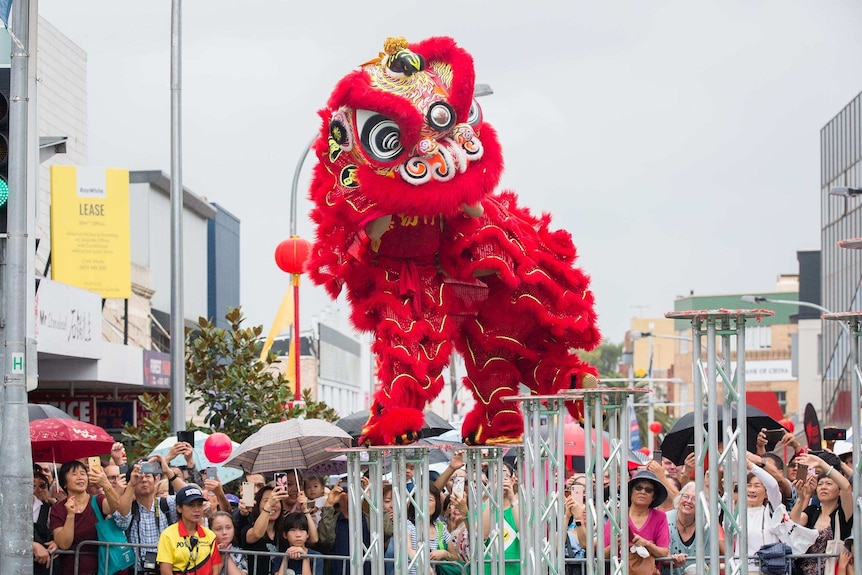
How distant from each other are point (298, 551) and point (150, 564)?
3.16 ft

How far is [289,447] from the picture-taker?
10.5 m

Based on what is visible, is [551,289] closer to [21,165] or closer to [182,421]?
[21,165]

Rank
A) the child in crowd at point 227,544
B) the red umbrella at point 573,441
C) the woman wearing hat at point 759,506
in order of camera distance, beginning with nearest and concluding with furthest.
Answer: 1. the woman wearing hat at point 759,506
2. the child in crowd at point 227,544
3. the red umbrella at point 573,441

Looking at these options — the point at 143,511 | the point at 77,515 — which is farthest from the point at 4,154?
the point at 143,511

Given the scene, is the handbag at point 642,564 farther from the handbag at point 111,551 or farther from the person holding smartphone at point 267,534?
the handbag at point 111,551

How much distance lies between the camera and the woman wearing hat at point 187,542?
871 centimetres

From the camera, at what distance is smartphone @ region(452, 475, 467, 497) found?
10000 millimetres

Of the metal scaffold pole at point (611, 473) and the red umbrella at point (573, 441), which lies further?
the red umbrella at point (573, 441)

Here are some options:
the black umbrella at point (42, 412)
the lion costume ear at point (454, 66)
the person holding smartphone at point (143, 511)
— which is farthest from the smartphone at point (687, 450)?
the black umbrella at point (42, 412)

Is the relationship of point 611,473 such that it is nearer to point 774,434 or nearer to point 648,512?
point 648,512

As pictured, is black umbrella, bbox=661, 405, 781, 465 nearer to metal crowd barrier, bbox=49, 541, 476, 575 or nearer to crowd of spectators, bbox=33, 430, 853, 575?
crowd of spectators, bbox=33, 430, 853, 575

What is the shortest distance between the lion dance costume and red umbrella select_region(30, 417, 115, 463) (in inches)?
108

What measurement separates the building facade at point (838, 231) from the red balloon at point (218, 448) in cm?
3341

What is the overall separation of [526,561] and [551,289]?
1587 millimetres
